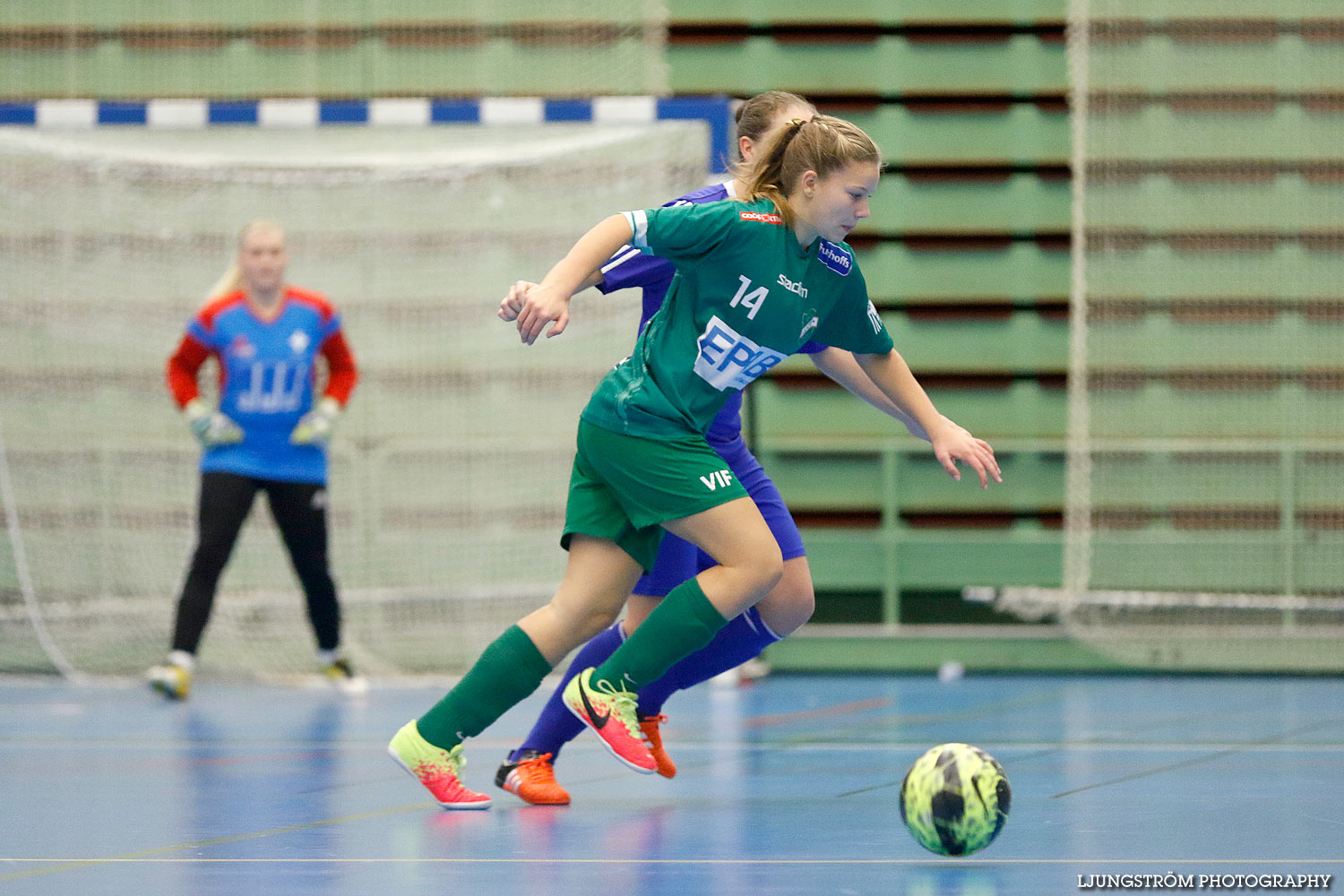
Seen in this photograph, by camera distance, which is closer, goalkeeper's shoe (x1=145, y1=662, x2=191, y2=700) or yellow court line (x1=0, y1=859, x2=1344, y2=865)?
yellow court line (x1=0, y1=859, x2=1344, y2=865)

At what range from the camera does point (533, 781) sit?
3943mm

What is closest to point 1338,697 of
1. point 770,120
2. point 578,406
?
point 578,406

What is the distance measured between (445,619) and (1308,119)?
4.92 metres

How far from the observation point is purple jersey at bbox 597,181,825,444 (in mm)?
3832

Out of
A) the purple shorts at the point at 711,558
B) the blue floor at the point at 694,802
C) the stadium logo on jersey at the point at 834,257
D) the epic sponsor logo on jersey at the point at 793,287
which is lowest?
the blue floor at the point at 694,802

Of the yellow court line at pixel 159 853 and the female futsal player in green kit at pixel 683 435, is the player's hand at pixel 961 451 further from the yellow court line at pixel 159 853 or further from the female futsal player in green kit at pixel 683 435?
the yellow court line at pixel 159 853

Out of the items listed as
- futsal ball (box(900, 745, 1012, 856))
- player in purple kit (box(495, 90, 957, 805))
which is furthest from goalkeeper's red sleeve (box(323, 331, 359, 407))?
futsal ball (box(900, 745, 1012, 856))

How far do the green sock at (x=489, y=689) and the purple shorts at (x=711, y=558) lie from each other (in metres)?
0.44

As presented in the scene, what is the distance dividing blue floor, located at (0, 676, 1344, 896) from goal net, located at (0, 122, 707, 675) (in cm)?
106

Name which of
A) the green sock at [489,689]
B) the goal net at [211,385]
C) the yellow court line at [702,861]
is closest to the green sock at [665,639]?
the green sock at [489,689]

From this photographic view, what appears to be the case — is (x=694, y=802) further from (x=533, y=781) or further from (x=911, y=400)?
(x=911, y=400)

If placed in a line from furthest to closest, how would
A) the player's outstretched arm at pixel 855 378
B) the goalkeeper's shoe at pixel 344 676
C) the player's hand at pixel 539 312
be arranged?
the goalkeeper's shoe at pixel 344 676 < the player's outstretched arm at pixel 855 378 < the player's hand at pixel 539 312

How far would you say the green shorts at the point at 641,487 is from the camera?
355cm

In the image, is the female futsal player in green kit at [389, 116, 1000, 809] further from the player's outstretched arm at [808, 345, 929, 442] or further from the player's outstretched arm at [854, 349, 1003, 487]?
the player's outstretched arm at [808, 345, 929, 442]
